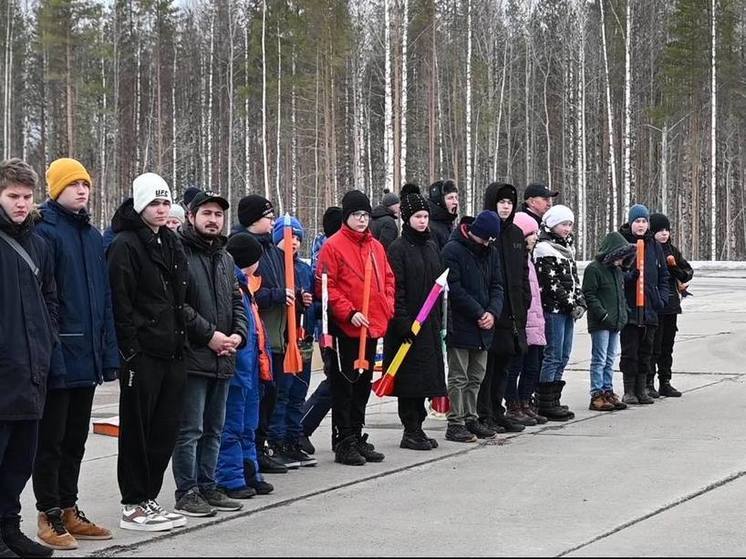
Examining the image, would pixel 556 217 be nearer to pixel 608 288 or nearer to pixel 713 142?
pixel 608 288

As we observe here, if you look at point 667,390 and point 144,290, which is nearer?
point 144,290

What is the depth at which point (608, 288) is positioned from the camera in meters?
12.4

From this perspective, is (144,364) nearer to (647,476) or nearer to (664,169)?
(647,476)

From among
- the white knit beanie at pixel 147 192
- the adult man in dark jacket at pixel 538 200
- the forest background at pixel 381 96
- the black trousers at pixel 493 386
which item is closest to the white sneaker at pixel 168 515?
the white knit beanie at pixel 147 192

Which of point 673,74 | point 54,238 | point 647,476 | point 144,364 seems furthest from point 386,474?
point 673,74

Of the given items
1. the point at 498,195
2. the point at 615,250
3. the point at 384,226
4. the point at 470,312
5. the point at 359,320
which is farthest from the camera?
the point at 384,226

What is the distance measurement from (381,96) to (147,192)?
54334mm

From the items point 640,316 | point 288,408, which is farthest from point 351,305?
point 640,316

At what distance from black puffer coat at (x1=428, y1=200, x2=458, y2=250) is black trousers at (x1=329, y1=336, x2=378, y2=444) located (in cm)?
229

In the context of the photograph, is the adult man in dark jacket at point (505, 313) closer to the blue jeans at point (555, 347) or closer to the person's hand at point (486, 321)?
the person's hand at point (486, 321)

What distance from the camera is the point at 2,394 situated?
6.37m

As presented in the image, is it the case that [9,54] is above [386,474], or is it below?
above

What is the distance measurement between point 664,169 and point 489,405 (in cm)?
4355

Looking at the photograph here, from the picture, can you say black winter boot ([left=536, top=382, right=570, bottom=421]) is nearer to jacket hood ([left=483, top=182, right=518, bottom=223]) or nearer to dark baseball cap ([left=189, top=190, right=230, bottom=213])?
jacket hood ([left=483, top=182, right=518, bottom=223])
